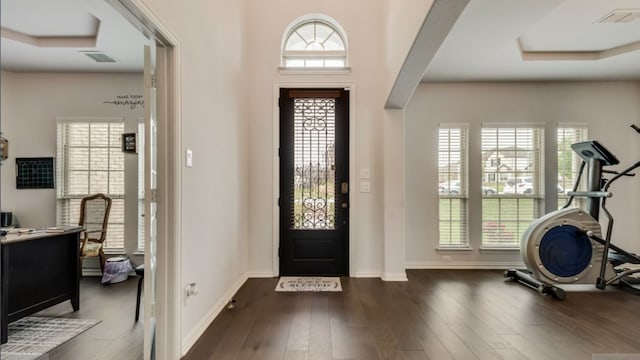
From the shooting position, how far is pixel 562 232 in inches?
135

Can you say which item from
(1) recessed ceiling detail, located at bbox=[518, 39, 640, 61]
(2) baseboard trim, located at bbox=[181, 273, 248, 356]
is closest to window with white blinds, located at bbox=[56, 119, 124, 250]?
(2) baseboard trim, located at bbox=[181, 273, 248, 356]

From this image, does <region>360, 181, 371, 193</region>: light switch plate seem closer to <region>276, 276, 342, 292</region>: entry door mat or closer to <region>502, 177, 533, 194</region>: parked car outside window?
<region>276, 276, 342, 292</region>: entry door mat

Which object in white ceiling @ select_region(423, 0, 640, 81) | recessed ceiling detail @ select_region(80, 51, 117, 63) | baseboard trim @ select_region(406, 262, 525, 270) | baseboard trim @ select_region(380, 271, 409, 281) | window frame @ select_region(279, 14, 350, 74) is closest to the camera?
white ceiling @ select_region(423, 0, 640, 81)

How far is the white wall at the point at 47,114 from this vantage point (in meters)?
3.95

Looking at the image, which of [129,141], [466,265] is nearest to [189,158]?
[129,141]

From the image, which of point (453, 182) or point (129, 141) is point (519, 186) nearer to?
point (453, 182)

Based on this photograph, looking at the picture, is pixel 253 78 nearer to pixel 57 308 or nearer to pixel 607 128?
pixel 57 308

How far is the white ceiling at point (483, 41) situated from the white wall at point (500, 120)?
205mm

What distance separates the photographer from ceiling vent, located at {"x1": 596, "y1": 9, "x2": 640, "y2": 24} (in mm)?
2977

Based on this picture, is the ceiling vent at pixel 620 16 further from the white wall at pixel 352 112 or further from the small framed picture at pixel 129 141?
the small framed picture at pixel 129 141

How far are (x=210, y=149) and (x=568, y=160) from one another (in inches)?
195

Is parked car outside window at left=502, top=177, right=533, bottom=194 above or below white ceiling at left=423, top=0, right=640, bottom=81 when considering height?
below

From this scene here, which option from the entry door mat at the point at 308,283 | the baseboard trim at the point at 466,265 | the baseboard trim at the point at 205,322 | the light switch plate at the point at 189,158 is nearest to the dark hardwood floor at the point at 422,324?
the baseboard trim at the point at 205,322

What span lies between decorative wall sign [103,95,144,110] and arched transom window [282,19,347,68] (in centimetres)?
212
